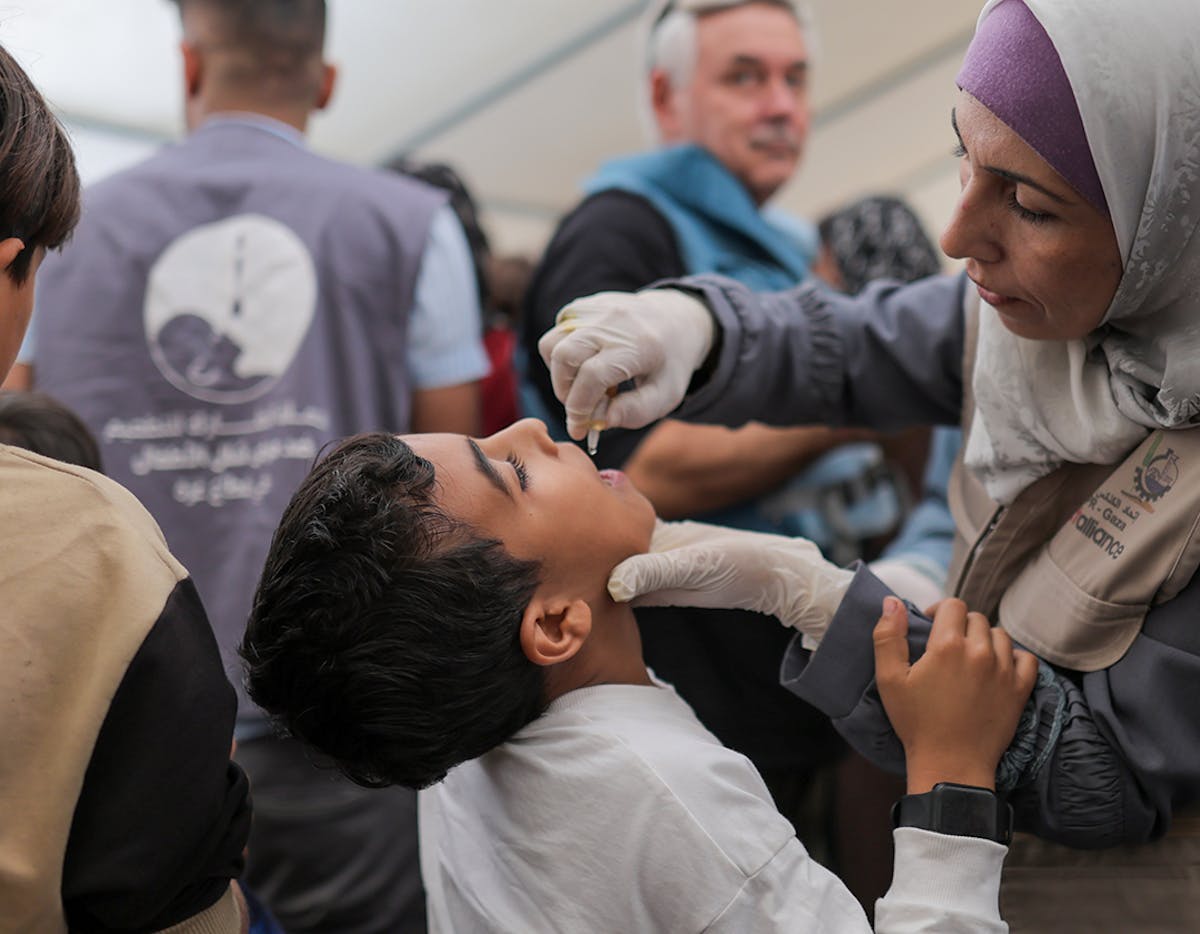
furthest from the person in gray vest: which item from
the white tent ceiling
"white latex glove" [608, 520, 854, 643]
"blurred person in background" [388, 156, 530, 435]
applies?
the white tent ceiling

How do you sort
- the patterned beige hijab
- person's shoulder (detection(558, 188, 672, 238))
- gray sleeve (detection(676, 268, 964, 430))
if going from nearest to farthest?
the patterned beige hijab, gray sleeve (detection(676, 268, 964, 430)), person's shoulder (detection(558, 188, 672, 238))

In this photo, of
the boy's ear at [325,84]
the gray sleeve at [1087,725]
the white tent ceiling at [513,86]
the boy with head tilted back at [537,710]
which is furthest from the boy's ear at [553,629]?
the white tent ceiling at [513,86]

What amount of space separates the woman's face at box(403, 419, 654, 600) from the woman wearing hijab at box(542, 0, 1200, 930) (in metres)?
0.04

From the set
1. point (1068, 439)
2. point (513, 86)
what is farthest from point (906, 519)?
point (513, 86)

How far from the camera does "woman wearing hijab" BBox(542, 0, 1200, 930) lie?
970 millimetres

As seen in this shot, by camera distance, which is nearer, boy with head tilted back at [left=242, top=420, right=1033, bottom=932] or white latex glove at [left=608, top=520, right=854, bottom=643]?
boy with head tilted back at [left=242, top=420, right=1033, bottom=932]

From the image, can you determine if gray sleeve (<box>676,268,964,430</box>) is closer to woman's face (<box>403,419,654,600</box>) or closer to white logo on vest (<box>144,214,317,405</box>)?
woman's face (<box>403,419,654,600</box>)

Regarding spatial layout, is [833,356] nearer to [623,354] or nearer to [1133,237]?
[623,354]

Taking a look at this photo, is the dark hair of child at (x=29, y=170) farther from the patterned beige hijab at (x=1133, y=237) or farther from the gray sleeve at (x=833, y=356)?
the patterned beige hijab at (x=1133, y=237)

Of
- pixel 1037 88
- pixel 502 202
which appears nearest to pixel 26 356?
pixel 1037 88

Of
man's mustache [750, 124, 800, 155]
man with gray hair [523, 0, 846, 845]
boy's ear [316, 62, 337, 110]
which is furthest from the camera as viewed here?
man's mustache [750, 124, 800, 155]

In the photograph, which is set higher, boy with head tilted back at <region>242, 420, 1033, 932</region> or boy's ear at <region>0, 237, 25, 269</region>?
boy's ear at <region>0, 237, 25, 269</region>

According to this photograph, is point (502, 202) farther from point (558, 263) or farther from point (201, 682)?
point (201, 682)

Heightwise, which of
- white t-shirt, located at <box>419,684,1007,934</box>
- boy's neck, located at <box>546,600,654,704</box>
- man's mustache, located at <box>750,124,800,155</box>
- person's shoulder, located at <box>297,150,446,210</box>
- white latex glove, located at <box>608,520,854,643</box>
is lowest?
white t-shirt, located at <box>419,684,1007,934</box>
